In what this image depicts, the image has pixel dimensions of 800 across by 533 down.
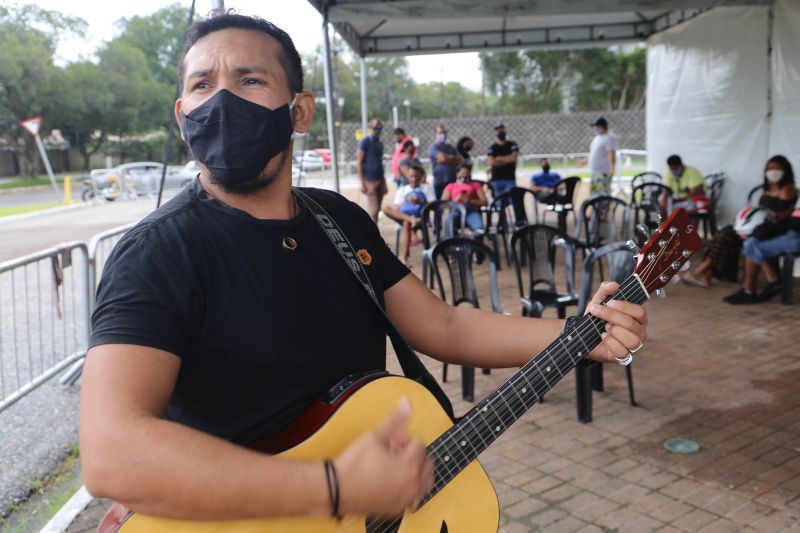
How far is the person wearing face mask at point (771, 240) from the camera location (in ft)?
23.4

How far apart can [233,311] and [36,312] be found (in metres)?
4.21

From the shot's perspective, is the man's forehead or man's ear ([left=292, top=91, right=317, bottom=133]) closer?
the man's forehead

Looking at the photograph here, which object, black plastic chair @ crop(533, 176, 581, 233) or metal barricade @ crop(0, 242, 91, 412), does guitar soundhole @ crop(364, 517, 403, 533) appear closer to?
metal barricade @ crop(0, 242, 91, 412)

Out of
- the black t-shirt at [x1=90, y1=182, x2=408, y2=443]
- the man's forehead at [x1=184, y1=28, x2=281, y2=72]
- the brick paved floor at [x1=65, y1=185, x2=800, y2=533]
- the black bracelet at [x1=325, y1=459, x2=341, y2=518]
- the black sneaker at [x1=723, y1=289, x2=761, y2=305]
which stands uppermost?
the man's forehead at [x1=184, y1=28, x2=281, y2=72]

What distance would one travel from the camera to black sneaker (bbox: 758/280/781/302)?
722 centimetres

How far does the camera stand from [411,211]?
10.3 meters

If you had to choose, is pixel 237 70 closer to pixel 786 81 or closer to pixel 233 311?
pixel 233 311

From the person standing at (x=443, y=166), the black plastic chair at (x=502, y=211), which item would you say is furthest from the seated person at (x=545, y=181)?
the person standing at (x=443, y=166)

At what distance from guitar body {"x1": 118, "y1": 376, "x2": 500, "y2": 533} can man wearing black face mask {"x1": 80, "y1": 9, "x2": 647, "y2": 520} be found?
34 millimetres

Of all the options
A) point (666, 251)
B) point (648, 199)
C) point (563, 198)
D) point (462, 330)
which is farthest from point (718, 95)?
point (462, 330)

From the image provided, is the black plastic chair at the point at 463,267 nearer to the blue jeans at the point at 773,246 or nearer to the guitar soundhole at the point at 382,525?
the blue jeans at the point at 773,246

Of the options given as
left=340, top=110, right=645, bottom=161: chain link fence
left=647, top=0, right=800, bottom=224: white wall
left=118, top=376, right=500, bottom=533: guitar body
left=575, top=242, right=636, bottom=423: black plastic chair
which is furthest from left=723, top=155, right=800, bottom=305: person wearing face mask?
left=340, top=110, right=645, bottom=161: chain link fence

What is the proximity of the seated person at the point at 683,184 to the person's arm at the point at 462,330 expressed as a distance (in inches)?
350

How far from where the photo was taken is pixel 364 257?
178cm
